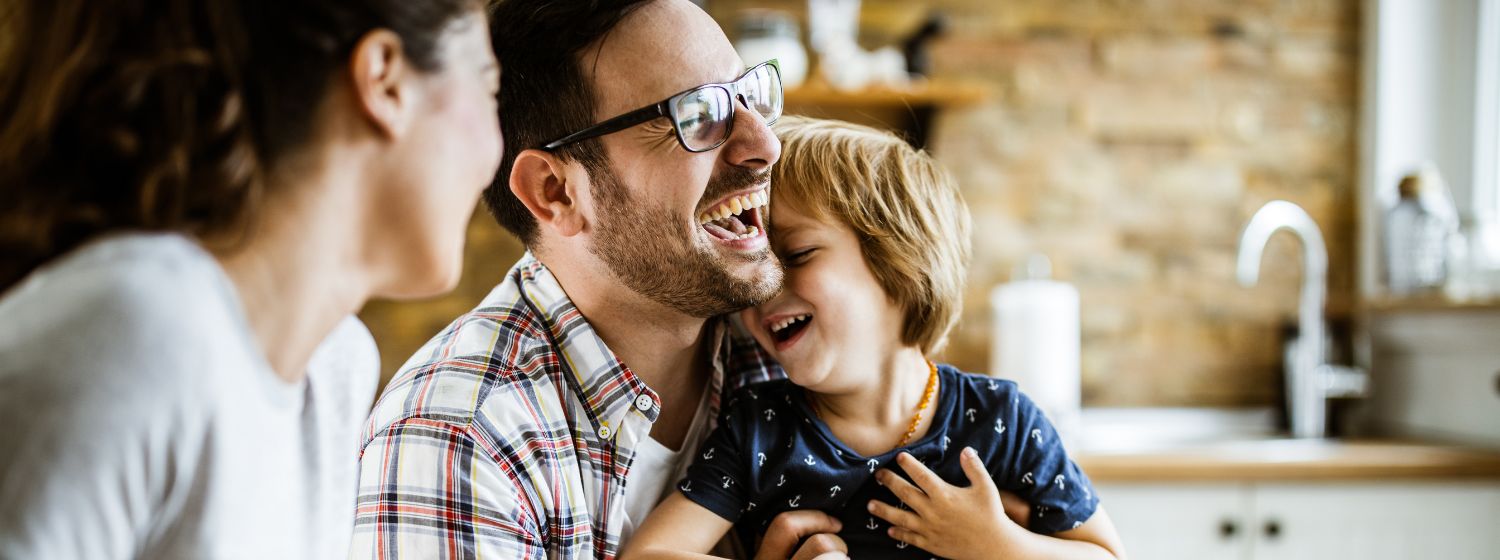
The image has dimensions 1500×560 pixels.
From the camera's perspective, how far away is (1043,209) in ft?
10.4

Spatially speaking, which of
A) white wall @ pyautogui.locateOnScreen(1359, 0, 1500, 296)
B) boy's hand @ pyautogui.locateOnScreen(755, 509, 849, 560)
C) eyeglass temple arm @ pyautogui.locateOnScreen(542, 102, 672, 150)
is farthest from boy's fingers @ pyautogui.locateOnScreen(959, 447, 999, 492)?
white wall @ pyautogui.locateOnScreen(1359, 0, 1500, 296)

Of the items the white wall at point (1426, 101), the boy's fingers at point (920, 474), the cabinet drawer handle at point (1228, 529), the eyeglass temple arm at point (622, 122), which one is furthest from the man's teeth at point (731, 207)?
the white wall at point (1426, 101)

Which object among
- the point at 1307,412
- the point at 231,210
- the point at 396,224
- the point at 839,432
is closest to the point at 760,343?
the point at 839,432

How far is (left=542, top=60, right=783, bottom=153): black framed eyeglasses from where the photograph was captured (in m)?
1.31

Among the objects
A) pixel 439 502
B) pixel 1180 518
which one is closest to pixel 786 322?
pixel 439 502

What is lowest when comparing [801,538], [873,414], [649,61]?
[801,538]

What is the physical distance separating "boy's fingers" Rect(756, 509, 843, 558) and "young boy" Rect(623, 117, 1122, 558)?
0.08ft

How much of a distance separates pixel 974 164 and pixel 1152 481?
1.09m

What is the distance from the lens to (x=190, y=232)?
727 millimetres

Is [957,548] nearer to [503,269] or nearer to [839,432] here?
[839,432]

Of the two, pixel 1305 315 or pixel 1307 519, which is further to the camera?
pixel 1305 315

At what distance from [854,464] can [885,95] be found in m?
1.68

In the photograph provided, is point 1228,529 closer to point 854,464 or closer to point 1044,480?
point 1044,480

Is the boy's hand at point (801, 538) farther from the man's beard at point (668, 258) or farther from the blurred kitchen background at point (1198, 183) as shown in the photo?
the blurred kitchen background at point (1198, 183)
